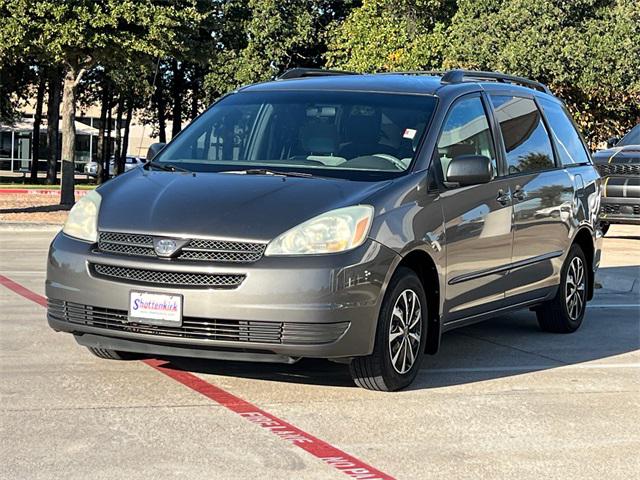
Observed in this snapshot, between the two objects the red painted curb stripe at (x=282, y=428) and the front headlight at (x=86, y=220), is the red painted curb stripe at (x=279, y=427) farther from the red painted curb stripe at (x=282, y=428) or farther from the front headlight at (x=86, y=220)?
the front headlight at (x=86, y=220)

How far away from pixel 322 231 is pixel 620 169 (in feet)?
40.8

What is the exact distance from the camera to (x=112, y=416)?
574cm

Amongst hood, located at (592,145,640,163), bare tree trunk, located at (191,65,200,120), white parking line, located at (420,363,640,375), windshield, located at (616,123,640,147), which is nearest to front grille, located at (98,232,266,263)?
white parking line, located at (420,363,640,375)

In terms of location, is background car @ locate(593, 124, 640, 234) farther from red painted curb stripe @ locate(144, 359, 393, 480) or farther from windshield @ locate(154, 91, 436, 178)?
red painted curb stripe @ locate(144, 359, 393, 480)

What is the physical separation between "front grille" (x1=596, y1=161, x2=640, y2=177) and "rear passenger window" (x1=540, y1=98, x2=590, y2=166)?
7869 mm

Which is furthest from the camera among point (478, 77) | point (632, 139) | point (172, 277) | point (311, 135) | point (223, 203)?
point (632, 139)

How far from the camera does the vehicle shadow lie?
7.00 metres

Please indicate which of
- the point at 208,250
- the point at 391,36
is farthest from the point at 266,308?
the point at 391,36

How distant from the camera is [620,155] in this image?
17.9 m

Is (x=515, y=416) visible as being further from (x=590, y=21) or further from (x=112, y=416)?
(x=590, y=21)

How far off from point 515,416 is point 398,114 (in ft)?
7.44

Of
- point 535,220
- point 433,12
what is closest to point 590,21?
point 433,12

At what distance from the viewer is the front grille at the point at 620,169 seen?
57.2ft

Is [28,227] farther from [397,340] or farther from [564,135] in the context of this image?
[397,340]
